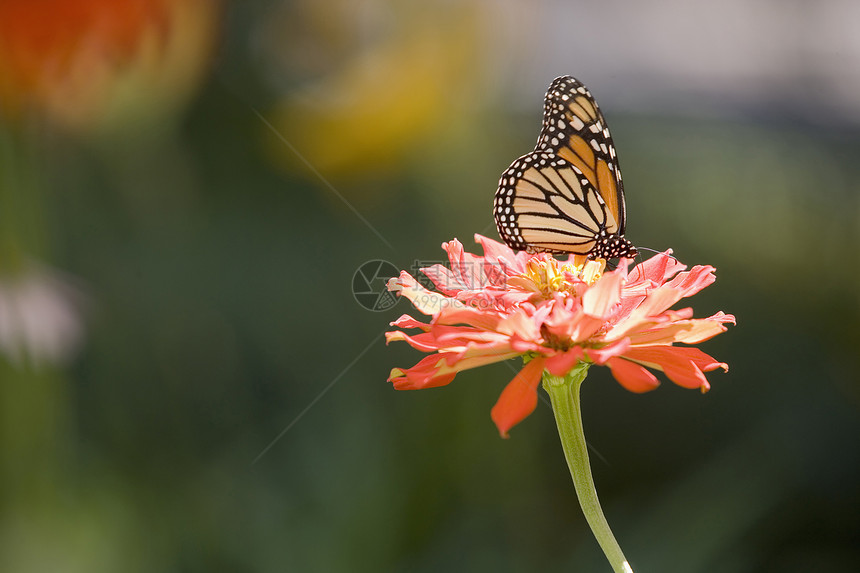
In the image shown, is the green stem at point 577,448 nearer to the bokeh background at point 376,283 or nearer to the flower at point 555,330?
the flower at point 555,330


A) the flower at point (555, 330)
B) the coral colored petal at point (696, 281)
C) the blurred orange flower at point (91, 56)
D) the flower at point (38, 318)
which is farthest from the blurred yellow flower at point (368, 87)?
the coral colored petal at point (696, 281)

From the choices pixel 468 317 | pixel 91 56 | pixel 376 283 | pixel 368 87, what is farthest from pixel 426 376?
pixel 368 87

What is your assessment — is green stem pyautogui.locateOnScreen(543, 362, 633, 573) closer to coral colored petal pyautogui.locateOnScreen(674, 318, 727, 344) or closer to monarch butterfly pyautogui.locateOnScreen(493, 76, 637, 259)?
coral colored petal pyautogui.locateOnScreen(674, 318, 727, 344)

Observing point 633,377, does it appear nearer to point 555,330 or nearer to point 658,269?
point 555,330

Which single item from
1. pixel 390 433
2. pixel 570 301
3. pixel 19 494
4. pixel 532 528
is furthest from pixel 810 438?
pixel 19 494

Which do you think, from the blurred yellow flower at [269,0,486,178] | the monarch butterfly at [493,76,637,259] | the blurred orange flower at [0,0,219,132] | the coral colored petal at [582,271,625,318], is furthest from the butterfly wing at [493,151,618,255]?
the blurred yellow flower at [269,0,486,178]

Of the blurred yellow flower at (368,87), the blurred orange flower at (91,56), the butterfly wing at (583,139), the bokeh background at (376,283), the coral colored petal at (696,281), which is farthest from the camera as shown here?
the blurred yellow flower at (368,87)

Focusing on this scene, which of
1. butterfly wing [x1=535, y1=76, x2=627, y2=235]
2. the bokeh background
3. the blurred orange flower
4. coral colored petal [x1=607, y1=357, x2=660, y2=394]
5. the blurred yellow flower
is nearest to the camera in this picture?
coral colored petal [x1=607, y1=357, x2=660, y2=394]
